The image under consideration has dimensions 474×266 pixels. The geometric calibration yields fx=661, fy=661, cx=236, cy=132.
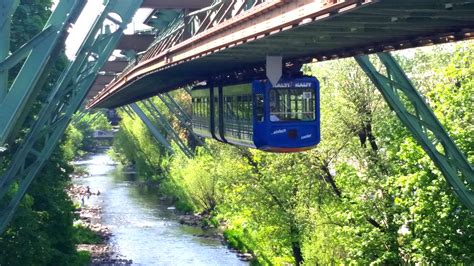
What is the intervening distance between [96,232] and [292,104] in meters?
23.5

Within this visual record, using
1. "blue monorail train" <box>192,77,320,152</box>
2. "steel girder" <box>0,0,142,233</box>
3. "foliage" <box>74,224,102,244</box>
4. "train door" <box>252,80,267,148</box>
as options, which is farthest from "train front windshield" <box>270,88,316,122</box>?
"foliage" <box>74,224,102,244</box>

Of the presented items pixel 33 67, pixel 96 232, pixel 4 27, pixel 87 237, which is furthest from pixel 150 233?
pixel 4 27

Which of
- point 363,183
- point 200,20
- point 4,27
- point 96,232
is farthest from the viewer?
point 96,232

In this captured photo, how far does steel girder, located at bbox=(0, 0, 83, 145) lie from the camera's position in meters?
10.6

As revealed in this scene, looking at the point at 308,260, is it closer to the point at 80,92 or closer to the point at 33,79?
the point at 80,92

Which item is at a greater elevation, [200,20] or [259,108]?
[200,20]

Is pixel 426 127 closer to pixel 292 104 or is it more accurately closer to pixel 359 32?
pixel 292 104

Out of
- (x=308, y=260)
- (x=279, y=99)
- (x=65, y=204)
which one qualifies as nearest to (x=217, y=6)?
(x=279, y=99)

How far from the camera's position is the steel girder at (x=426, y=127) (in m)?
13.1

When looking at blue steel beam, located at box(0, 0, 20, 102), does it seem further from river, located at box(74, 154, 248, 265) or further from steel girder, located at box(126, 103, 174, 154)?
steel girder, located at box(126, 103, 174, 154)

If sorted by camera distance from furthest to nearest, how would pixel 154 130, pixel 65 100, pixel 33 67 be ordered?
pixel 154 130 → pixel 65 100 → pixel 33 67

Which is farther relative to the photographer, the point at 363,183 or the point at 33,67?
the point at 363,183

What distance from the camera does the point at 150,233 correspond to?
35.8 m

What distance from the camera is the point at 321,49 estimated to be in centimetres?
1329
